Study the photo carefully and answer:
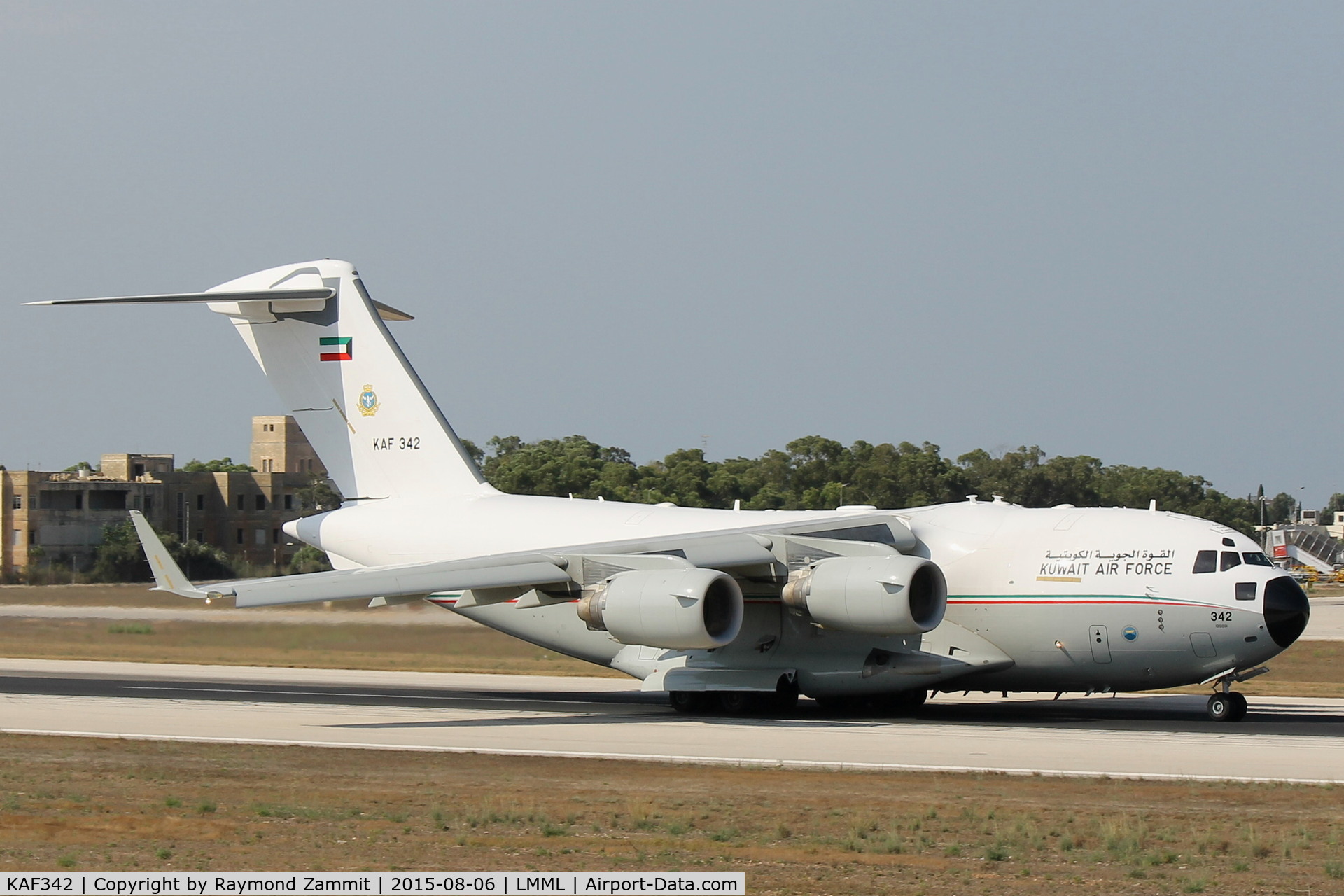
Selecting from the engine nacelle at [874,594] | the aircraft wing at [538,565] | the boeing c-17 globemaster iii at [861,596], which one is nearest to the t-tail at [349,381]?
the boeing c-17 globemaster iii at [861,596]

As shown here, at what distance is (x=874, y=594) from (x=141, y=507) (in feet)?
175

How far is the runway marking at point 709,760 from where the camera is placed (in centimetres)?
1280

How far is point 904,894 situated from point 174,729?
36.6ft

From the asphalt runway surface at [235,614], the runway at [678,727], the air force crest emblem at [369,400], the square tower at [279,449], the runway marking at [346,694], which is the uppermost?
the square tower at [279,449]

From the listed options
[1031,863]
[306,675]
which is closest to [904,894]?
[1031,863]

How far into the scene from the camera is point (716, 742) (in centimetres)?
1593

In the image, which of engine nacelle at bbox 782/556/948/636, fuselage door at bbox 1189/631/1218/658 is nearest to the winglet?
engine nacelle at bbox 782/556/948/636

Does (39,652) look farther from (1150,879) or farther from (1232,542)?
(1150,879)

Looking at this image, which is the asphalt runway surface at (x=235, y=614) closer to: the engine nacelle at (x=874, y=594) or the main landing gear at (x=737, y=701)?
the main landing gear at (x=737, y=701)

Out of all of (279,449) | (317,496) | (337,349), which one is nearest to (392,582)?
(337,349)

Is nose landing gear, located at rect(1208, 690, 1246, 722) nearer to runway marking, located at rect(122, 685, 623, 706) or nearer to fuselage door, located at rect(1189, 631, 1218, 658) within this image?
fuselage door, located at rect(1189, 631, 1218, 658)

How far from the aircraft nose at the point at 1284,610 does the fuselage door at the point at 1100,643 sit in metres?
1.73

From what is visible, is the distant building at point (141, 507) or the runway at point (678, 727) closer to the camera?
the runway at point (678, 727)

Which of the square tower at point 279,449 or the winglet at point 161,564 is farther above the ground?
the square tower at point 279,449
